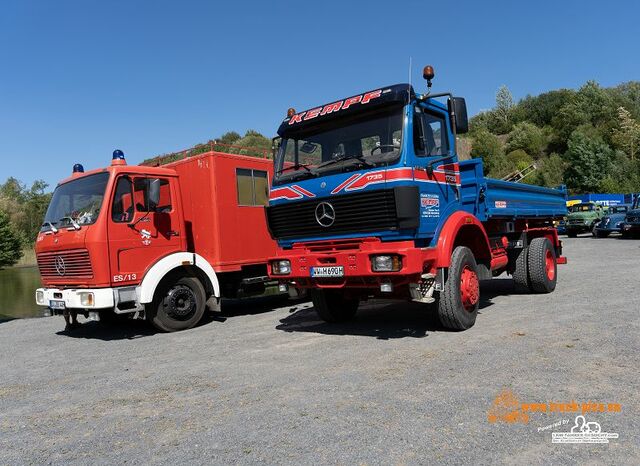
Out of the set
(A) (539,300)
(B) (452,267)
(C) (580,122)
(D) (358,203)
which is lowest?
(A) (539,300)

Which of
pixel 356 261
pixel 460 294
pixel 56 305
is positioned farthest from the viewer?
pixel 56 305

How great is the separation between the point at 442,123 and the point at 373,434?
4642 millimetres

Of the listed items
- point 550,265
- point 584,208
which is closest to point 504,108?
point 584,208

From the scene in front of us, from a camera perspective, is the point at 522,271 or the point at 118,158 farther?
the point at 522,271

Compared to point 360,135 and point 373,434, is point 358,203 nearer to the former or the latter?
point 360,135

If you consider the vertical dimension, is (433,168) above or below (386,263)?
above

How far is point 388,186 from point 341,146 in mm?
1069

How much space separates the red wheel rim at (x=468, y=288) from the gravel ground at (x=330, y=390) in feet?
1.10

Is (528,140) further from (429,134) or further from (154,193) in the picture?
(154,193)

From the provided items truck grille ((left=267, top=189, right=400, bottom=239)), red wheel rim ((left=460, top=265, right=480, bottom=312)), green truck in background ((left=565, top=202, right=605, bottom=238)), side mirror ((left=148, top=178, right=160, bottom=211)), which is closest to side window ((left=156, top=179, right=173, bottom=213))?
side mirror ((left=148, top=178, right=160, bottom=211))

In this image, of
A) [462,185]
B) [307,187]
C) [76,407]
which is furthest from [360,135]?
[76,407]

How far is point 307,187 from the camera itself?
21.2 ft

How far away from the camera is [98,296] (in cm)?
715
